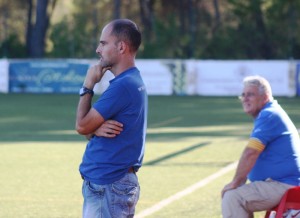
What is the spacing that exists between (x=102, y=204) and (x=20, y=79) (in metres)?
32.8

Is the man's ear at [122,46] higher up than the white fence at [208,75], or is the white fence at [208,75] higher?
the man's ear at [122,46]

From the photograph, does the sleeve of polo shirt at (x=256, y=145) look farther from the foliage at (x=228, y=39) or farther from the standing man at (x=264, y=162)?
the foliage at (x=228, y=39)

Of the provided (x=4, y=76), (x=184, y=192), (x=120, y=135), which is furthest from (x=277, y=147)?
(x=4, y=76)

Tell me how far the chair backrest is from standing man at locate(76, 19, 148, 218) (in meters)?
1.89

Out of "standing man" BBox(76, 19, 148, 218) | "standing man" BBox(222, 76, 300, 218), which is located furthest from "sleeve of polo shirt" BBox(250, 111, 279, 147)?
"standing man" BBox(76, 19, 148, 218)

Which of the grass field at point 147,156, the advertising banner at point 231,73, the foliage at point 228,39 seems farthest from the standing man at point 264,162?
the foliage at point 228,39

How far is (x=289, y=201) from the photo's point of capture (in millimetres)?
7551

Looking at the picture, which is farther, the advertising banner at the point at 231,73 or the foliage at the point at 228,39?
the foliage at the point at 228,39

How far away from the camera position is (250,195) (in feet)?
25.5

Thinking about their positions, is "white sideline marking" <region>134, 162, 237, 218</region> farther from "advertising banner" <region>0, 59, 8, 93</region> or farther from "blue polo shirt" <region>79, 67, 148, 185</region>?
"advertising banner" <region>0, 59, 8, 93</region>

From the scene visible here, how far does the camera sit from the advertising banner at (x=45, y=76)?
38031 mm

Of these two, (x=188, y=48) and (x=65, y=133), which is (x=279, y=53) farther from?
(x=65, y=133)

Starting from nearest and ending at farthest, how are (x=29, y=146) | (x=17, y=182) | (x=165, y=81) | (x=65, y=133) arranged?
1. (x=17, y=182)
2. (x=29, y=146)
3. (x=65, y=133)
4. (x=165, y=81)

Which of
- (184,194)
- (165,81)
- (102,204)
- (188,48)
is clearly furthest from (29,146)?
(188,48)
